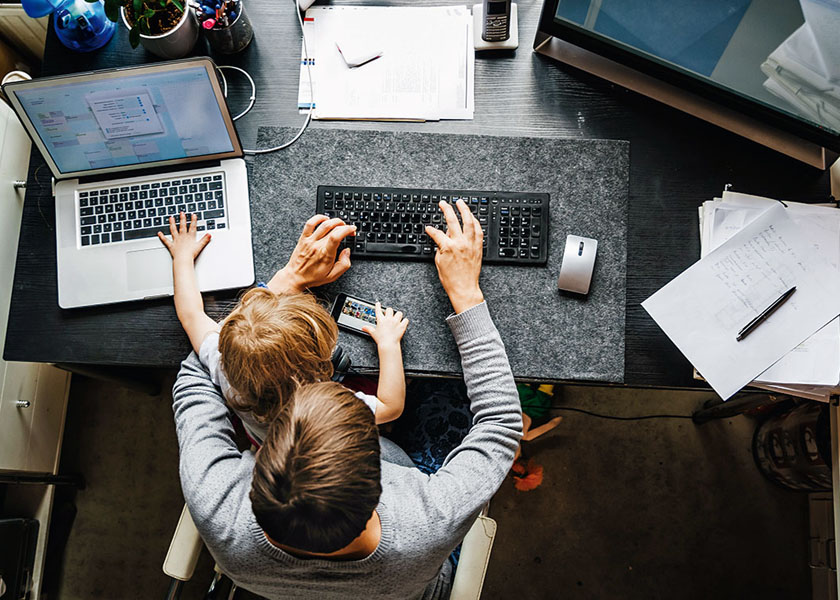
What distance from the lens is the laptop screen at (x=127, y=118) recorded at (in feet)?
2.88

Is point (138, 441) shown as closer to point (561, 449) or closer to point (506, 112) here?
point (561, 449)

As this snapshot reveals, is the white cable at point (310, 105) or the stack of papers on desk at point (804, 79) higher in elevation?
the stack of papers on desk at point (804, 79)

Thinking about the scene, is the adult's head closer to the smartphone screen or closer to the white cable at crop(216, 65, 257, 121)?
the smartphone screen

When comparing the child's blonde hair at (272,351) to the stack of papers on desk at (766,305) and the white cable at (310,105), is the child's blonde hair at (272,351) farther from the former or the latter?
the stack of papers on desk at (766,305)

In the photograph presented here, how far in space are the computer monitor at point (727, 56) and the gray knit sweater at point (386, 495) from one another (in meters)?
0.49

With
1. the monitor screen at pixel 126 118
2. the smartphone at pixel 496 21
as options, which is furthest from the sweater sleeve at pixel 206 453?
the smartphone at pixel 496 21

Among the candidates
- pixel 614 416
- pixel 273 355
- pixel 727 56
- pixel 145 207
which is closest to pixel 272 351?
pixel 273 355

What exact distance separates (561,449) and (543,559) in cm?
27

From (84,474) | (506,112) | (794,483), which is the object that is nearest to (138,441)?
(84,474)

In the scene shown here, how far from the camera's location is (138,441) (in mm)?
1610

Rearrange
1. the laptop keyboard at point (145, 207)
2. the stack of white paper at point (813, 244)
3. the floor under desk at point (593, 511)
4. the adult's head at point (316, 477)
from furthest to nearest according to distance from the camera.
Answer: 1. the floor under desk at point (593, 511)
2. the laptop keyboard at point (145, 207)
3. the stack of white paper at point (813, 244)
4. the adult's head at point (316, 477)

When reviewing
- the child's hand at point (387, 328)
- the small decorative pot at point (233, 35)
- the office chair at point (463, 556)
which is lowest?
the office chair at point (463, 556)

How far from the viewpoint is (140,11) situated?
3.24 ft

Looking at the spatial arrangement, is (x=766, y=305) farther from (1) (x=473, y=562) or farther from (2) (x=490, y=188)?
(1) (x=473, y=562)
